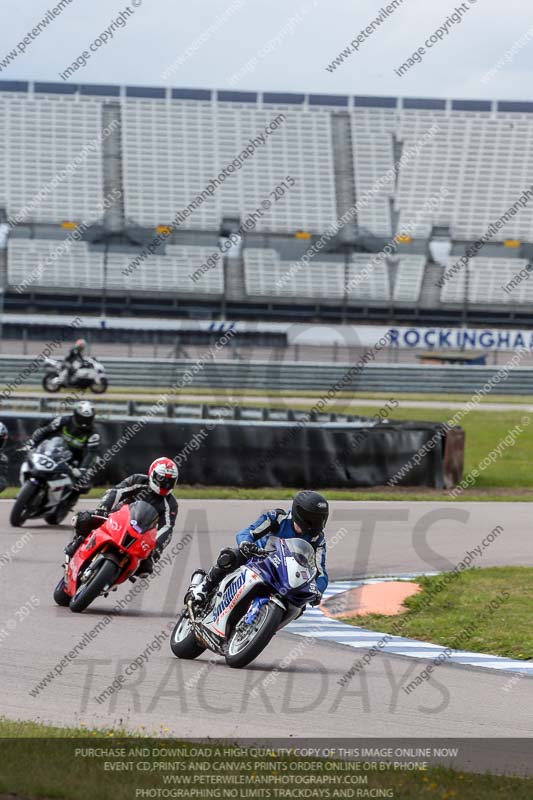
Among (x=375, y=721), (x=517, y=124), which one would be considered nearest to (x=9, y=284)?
(x=517, y=124)

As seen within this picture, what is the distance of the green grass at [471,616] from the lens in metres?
10.1

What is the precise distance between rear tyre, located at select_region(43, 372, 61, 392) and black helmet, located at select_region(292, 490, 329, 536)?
2948 centimetres

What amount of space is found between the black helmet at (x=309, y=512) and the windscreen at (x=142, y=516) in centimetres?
214

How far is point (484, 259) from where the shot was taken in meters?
62.6

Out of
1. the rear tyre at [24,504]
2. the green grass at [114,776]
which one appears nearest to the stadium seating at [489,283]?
the rear tyre at [24,504]

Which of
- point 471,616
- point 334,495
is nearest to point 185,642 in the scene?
point 471,616

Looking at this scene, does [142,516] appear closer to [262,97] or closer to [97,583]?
[97,583]

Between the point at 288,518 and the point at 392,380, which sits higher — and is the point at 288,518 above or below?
above

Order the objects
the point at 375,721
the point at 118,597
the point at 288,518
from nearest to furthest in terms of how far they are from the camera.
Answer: the point at 375,721 < the point at 288,518 < the point at 118,597

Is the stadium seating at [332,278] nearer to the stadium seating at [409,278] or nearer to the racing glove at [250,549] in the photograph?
the stadium seating at [409,278]

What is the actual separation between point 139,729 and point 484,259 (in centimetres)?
5762

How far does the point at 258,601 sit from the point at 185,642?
2.67 feet

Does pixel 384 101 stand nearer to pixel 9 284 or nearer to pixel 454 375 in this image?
pixel 9 284

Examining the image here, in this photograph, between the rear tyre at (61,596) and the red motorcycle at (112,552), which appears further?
the rear tyre at (61,596)
